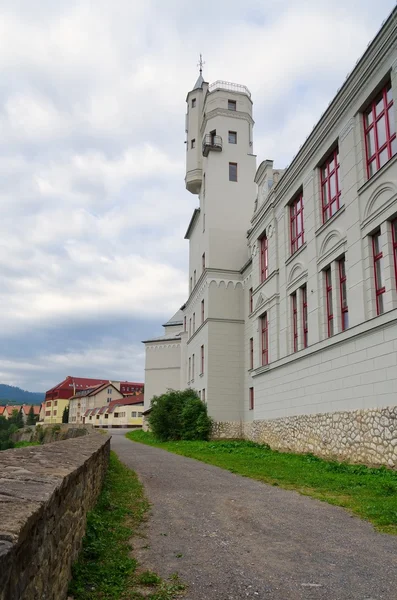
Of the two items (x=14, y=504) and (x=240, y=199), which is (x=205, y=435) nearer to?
(x=240, y=199)

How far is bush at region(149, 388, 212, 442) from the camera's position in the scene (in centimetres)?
3084

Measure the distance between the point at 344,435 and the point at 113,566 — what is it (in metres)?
12.0

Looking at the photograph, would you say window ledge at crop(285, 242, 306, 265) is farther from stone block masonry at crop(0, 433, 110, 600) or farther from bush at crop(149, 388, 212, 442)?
stone block masonry at crop(0, 433, 110, 600)

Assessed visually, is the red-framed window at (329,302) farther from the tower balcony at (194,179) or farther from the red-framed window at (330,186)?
the tower balcony at (194,179)

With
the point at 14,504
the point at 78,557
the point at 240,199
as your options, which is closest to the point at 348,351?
the point at 78,557

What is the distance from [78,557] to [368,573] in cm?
286

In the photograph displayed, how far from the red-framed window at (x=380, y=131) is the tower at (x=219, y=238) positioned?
18006 millimetres

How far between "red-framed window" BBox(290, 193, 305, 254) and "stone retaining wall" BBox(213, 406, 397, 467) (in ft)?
24.0

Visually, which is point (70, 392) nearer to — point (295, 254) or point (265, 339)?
point (265, 339)

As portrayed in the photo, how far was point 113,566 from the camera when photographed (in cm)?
499

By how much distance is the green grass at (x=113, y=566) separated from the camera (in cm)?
432

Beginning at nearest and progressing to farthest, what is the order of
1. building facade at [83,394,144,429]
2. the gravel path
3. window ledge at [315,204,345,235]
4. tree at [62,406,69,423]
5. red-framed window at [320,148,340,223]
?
the gravel path
window ledge at [315,204,345,235]
red-framed window at [320,148,340,223]
building facade at [83,394,144,429]
tree at [62,406,69,423]

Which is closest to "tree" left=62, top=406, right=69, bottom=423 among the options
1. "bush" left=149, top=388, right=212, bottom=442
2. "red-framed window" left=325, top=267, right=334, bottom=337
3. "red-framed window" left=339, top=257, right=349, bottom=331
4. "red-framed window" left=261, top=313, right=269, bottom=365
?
"bush" left=149, top=388, right=212, bottom=442

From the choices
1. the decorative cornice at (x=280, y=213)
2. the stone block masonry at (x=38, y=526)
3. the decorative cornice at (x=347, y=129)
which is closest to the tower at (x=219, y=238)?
the decorative cornice at (x=280, y=213)
